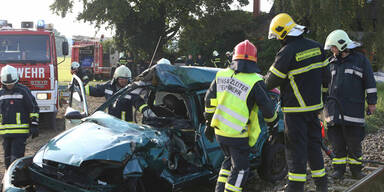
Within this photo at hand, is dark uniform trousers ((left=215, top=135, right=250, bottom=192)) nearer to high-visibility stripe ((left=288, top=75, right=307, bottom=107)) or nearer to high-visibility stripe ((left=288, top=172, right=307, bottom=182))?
high-visibility stripe ((left=288, top=172, right=307, bottom=182))

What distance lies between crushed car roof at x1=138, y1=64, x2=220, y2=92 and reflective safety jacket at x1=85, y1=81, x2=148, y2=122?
105cm

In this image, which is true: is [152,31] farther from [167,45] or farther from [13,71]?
[13,71]

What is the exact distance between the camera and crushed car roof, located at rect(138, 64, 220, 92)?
4.51 m

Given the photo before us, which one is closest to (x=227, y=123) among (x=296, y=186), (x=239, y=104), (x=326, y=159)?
(x=239, y=104)

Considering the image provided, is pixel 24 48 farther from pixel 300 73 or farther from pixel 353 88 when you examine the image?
pixel 353 88

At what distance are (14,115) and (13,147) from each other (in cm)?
47

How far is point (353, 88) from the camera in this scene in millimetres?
5266

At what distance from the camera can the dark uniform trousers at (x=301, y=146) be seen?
13.6ft

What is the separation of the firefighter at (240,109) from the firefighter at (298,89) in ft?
1.21

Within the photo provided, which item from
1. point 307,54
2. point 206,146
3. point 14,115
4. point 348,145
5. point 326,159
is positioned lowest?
point 326,159

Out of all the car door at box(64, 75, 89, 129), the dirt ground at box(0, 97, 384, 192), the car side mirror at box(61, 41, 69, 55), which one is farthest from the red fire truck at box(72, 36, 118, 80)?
the car door at box(64, 75, 89, 129)

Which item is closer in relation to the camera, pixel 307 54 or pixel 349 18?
pixel 307 54

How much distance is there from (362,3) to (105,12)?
15443 mm

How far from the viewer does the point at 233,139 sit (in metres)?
3.85
